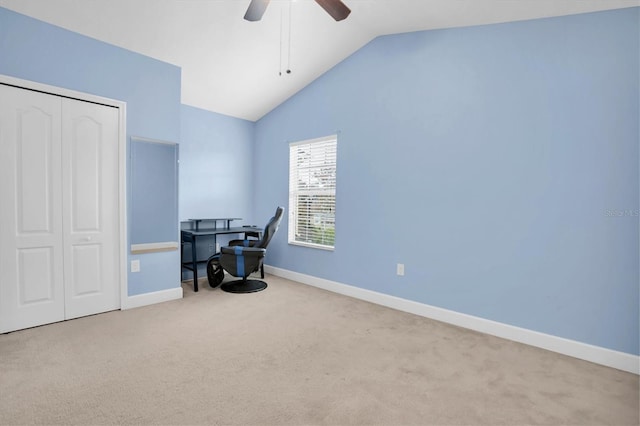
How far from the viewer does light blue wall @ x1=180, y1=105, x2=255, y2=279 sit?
4.37 metres

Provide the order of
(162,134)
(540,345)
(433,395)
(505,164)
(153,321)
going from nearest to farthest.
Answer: (433,395), (540,345), (505,164), (153,321), (162,134)

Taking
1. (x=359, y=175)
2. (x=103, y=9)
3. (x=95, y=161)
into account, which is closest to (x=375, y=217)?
(x=359, y=175)

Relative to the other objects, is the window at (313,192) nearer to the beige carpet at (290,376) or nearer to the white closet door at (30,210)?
the beige carpet at (290,376)

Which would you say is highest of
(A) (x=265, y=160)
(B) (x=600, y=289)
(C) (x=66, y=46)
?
(C) (x=66, y=46)

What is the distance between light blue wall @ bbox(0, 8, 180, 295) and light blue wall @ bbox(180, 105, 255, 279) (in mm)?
840

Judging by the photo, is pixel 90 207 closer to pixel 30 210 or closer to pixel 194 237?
pixel 30 210

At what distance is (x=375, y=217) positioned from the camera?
3604 mm

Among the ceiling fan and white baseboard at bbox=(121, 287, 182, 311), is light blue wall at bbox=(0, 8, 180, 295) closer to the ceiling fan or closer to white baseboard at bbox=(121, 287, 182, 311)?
white baseboard at bbox=(121, 287, 182, 311)

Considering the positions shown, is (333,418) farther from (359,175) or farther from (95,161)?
(95,161)

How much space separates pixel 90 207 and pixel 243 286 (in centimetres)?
185

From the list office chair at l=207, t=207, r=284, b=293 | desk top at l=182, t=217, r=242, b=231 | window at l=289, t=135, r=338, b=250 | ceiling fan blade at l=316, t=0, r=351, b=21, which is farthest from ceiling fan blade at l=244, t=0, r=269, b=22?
desk top at l=182, t=217, r=242, b=231

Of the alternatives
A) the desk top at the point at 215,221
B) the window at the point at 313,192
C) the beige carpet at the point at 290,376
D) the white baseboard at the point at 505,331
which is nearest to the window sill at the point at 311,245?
the window at the point at 313,192

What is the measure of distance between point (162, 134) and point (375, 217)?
2492 mm

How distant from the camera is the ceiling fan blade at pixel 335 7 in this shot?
2318 mm
